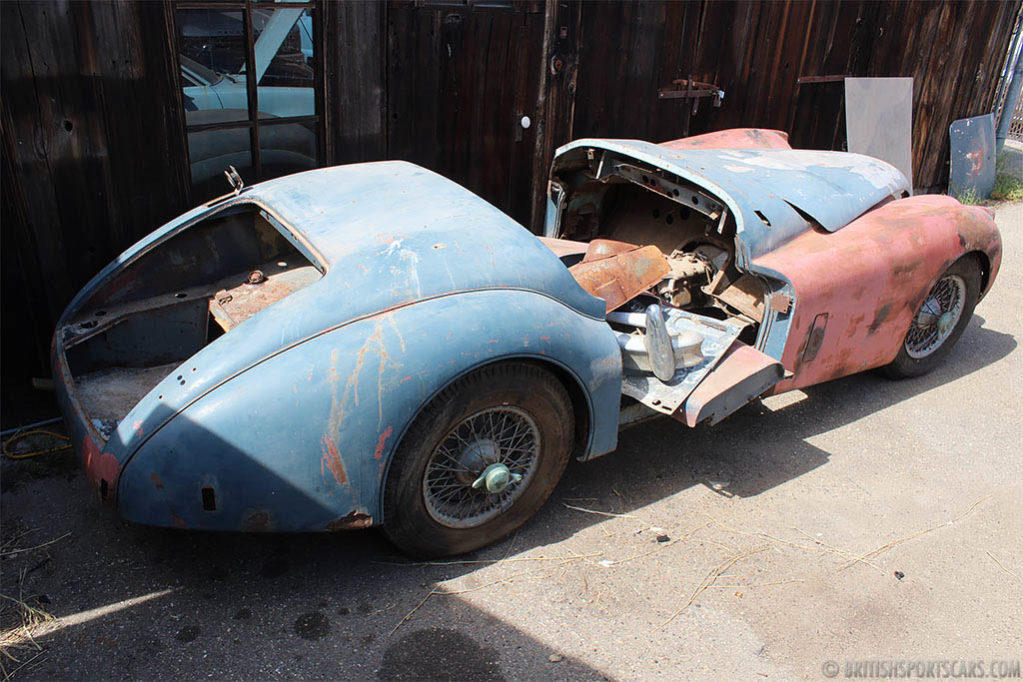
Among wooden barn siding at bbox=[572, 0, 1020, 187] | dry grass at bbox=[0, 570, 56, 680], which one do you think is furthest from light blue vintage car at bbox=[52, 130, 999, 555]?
wooden barn siding at bbox=[572, 0, 1020, 187]

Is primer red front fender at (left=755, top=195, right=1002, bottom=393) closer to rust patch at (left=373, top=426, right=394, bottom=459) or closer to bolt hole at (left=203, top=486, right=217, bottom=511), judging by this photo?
rust patch at (left=373, top=426, right=394, bottom=459)

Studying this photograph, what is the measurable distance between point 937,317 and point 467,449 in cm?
340

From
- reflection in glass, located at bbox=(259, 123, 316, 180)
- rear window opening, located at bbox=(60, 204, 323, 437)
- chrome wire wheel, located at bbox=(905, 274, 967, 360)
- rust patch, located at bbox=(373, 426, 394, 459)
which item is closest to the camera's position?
rust patch, located at bbox=(373, 426, 394, 459)

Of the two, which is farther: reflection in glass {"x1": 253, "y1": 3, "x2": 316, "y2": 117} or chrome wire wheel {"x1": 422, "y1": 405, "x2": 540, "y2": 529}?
reflection in glass {"x1": 253, "y1": 3, "x2": 316, "y2": 117}

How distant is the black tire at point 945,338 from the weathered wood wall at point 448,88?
2.96m

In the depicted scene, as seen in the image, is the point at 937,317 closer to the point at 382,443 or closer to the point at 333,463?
→ the point at 382,443

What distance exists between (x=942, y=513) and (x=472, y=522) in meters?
2.37

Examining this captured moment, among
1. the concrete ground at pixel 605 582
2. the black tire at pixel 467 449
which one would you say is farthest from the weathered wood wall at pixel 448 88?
the black tire at pixel 467 449

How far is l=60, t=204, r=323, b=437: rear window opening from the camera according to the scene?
144 inches

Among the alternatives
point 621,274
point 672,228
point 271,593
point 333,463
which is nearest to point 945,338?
point 672,228

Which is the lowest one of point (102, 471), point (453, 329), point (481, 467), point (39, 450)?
point (39, 450)

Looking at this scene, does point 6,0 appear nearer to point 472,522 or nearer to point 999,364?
point 472,522

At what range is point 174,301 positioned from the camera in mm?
3881

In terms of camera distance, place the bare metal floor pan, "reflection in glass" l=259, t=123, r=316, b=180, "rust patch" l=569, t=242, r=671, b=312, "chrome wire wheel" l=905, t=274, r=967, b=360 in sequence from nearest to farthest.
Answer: the bare metal floor pan → "rust patch" l=569, t=242, r=671, b=312 → "chrome wire wheel" l=905, t=274, r=967, b=360 → "reflection in glass" l=259, t=123, r=316, b=180
